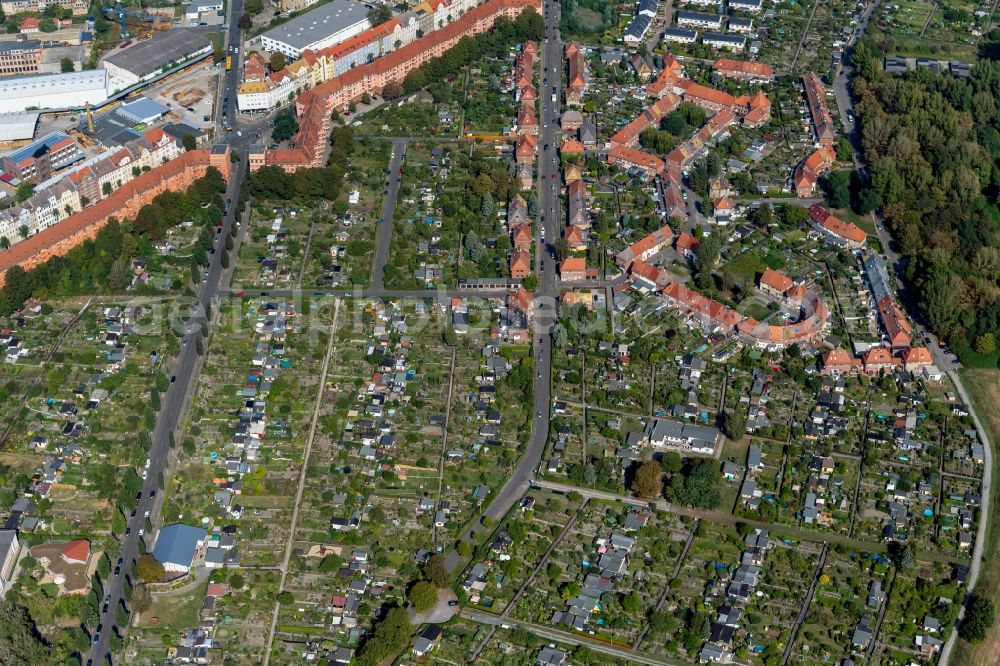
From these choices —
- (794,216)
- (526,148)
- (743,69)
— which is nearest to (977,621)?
(794,216)

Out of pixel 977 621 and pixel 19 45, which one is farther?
pixel 19 45

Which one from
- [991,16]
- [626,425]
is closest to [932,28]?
[991,16]

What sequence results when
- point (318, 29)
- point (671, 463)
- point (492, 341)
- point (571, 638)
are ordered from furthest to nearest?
point (318, 29), point (492, 341), point (671, 463), point (571, 638)

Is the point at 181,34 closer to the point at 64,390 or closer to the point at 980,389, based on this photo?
the point at 64,390

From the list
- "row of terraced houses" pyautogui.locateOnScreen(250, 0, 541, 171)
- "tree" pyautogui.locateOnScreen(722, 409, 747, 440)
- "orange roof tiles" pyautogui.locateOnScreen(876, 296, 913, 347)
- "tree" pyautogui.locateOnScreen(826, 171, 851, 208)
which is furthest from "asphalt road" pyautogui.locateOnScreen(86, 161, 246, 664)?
"tree" pyautogui.locateOnScreen(826, 171, 851, 208)

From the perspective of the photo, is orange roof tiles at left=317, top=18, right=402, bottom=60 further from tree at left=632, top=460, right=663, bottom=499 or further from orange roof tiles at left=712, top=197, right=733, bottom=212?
tree at left=632, top=460, right=663, bottom=499

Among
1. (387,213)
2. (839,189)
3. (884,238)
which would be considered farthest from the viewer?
(839,189)

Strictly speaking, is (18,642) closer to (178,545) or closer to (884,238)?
(178,545)

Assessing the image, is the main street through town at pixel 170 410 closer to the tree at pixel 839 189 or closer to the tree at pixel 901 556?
the tree at pixel 901 556
